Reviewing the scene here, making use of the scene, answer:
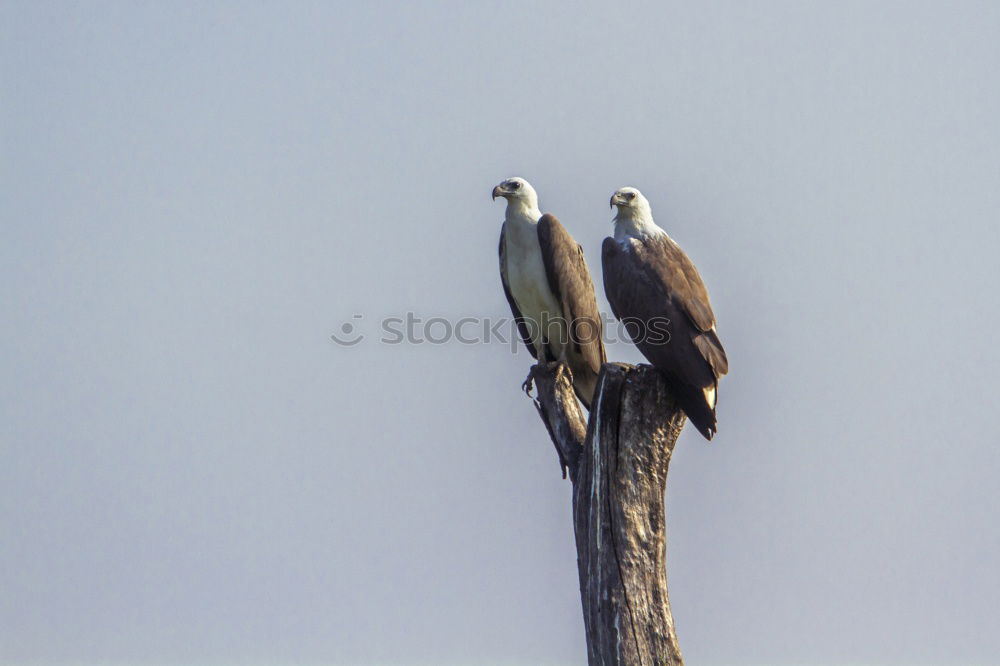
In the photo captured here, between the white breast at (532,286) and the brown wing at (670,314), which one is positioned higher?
the white breast at (532,286)

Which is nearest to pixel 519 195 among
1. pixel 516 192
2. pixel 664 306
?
pixel 516 192

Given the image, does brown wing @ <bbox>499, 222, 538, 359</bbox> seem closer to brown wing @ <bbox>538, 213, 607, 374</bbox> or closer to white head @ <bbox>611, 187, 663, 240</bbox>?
brown wing @ <bbox>538, 213, 607, 374</bbox>

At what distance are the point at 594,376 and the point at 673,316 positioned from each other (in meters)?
1.63

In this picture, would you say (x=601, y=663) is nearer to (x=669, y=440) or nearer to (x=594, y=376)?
(x=669, y=440)

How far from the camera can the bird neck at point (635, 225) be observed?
8094 mm

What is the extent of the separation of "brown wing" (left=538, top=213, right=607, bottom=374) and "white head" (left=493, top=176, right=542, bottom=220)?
0.26 m

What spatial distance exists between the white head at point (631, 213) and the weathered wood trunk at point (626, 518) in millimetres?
1803

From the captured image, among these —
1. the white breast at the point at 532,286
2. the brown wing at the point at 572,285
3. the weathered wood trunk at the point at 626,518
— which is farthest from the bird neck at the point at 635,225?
the weathered wood trunk at the point at 626,518

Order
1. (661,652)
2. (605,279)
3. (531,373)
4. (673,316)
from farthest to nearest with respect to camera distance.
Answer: (531,373) < (605,279) < (673,316) < (661,652)

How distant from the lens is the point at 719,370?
704 cm

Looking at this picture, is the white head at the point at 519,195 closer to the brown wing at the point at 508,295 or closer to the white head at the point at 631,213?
the brown wing at the point at 508,295

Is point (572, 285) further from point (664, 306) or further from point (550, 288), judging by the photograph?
point (664, 306)

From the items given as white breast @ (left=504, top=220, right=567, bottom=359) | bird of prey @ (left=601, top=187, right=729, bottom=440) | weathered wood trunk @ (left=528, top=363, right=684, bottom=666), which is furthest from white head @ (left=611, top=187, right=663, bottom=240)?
weathered wood trunk @ (left=528, top=363, right=684, bottom=666)

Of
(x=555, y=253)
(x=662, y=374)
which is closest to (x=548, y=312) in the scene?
(x=555, y=253)
